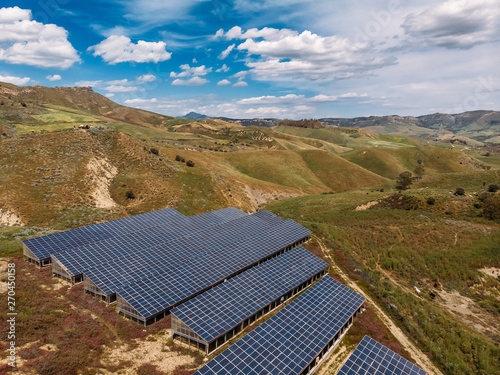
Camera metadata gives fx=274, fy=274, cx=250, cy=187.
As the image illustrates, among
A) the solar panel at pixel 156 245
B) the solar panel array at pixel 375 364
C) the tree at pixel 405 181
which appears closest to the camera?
the solar panel array at pixel 375 364

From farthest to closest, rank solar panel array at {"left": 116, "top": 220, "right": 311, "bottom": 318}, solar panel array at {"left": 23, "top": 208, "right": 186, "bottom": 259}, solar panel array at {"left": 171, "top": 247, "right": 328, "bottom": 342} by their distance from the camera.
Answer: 1. solar panel array at {"left": 23, "top": 208, "right": 186, "bottom": 259}
2. solar panel array at {"left": 116, "top": 220, "right": 311, "bottom": 318}
3. solar panel array at {"left": 171, "top": 247, "right": 328, "bottom": 342}

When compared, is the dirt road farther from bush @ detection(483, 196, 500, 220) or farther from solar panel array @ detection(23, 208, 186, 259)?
bush @ detection(483, 196, 500, 220)

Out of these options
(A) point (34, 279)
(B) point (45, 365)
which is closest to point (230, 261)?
(B) point (45, 365)

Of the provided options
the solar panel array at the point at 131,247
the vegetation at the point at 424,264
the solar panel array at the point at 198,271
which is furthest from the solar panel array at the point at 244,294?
the solar panel array at the point at 131,247

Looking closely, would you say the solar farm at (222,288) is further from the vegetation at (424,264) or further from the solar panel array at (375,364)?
the vegetation at (424,264)

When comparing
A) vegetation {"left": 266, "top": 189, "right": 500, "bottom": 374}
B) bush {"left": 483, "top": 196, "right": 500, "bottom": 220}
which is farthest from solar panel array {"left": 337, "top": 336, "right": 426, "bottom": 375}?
bush {"left": 483, "top": 196, "right": 500, "bottom": 220}

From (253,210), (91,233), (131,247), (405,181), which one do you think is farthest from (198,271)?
(405,181)
